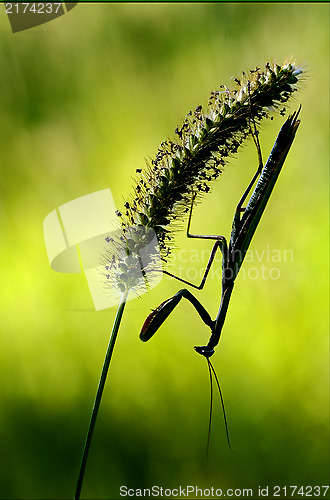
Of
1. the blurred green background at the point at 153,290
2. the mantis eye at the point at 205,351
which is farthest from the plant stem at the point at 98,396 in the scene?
the blurred green background at the point at 153,290

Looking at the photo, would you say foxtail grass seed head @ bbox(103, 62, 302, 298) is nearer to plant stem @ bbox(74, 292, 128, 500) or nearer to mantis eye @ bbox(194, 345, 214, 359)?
plant stem @ bbox(74, 292, 128, 500)

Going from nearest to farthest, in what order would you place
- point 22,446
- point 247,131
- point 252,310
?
point 247,131, point 22,446, point 252,310

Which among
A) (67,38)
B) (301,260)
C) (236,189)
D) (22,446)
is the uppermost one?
(67,38)

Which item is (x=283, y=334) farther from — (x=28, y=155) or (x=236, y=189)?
(x=28, y=155)

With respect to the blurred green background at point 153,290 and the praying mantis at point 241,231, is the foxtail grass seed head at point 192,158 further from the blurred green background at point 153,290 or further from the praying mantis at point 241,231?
the blurred green background at point 153,290

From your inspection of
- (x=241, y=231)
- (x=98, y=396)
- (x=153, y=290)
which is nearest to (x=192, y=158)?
(x=241, y=231)

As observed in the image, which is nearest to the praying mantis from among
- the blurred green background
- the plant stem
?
the plant stem

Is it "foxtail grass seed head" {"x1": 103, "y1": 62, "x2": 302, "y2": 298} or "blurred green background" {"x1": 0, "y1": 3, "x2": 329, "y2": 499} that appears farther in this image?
"blurred green background" {"x1": 0, "y1": 3, "x2": 329, "y2": 499}

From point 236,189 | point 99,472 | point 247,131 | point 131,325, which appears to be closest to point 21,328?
point 131,325
